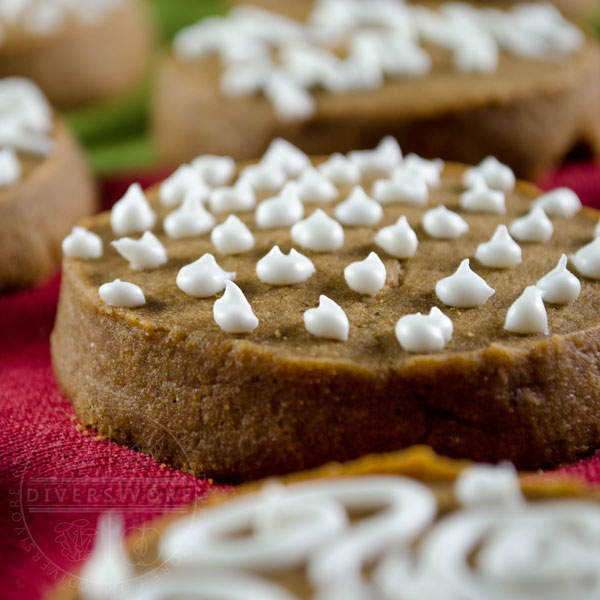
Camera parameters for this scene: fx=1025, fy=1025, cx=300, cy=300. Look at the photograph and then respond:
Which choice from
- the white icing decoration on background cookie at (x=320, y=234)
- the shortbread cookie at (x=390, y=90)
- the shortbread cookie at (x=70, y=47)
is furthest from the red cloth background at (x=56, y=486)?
the shortbread cookie at (x=70, y=47)

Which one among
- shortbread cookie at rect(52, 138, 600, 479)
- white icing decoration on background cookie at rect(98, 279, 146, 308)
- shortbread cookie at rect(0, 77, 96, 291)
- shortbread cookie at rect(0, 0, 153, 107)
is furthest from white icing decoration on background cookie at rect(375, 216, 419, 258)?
shortbread cookie at rect(0, 0, 153, 107)

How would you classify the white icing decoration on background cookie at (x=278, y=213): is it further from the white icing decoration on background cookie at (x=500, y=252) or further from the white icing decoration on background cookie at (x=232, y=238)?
the white icing decoration on background cookie at (x=500, y=252)

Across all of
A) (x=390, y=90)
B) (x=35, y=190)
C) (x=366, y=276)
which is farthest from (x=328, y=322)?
(x=390, y=90)

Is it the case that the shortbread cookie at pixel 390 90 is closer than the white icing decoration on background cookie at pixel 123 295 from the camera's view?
No

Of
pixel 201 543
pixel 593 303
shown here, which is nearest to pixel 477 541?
pixel 201 543

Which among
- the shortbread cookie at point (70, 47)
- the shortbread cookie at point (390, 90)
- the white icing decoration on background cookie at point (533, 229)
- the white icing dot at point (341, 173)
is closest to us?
the white icing decoration on background cookie at point (533, 229)

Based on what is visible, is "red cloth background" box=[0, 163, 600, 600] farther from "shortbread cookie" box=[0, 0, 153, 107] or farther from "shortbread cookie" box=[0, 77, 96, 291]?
"shortbread cookie" box=[0, 0, 153, 107]
